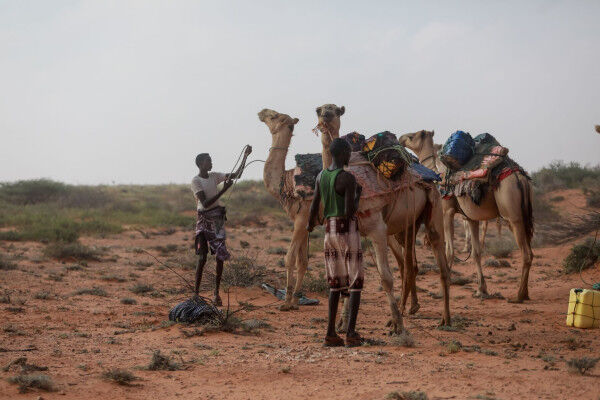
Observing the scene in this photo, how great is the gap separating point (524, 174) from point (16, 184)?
1382 inches

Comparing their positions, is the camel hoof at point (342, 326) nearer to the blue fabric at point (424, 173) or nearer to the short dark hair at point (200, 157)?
the blue fabric at point (424, 173)

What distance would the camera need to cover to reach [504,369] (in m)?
5.89

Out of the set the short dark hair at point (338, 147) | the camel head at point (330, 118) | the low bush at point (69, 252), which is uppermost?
the camel head at point (330, 118)

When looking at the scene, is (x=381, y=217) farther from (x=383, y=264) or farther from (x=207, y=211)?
(x=207, y=211)

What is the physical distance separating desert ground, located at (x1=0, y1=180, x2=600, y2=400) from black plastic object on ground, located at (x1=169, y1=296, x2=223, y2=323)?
188 millimetres

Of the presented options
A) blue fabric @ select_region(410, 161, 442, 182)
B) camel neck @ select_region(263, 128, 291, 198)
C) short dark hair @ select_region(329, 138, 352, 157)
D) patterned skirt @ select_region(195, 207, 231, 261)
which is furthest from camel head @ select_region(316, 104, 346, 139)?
patterned skirt @ select_region(195, 207, 231, 261)

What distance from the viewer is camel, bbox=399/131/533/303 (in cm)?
1062

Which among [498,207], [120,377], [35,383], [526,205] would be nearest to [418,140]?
[498,207]

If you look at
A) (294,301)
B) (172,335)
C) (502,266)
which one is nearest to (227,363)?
(172,335)

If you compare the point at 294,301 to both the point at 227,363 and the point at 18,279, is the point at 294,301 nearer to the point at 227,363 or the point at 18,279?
the point at 227,363

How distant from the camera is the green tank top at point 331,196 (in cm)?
662

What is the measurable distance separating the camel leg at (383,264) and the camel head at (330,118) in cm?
155

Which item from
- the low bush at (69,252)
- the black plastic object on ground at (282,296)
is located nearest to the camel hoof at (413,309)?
the black plastic object on ground at (282,296)

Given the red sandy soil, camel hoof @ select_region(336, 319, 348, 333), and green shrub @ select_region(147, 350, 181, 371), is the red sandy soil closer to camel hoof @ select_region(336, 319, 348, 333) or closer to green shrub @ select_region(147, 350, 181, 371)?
green shrub @ select_region(147, 350, 181, 371)
